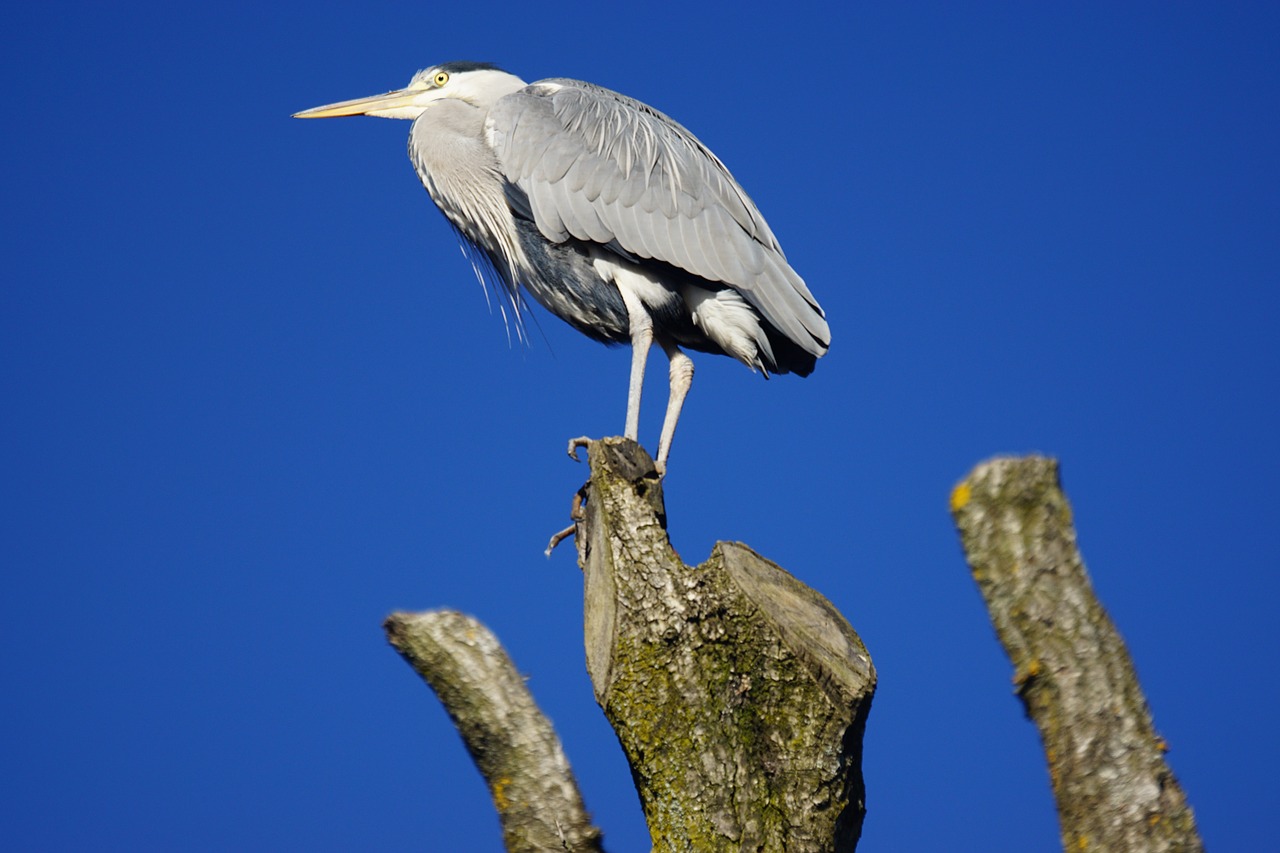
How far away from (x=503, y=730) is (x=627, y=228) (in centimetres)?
357

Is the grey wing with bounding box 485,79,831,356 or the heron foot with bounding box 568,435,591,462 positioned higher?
the grey wing with bounding box 485,79,831,356

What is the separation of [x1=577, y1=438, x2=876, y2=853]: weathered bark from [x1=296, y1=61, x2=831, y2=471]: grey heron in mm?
2185

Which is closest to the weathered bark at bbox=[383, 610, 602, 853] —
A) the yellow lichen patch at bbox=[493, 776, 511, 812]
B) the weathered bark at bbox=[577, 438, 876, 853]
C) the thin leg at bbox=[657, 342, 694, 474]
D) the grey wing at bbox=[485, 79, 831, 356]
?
the yellow lichen patch at bbox=[493, 776, 511, 812]

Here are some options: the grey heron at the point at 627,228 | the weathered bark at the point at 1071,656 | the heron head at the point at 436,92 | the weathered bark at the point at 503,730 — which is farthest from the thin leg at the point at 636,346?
Answer: the weathered bark at the point at 1071,656

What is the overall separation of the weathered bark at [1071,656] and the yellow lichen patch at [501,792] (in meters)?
1.66

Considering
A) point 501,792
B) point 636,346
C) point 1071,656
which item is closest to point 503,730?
point 501,792

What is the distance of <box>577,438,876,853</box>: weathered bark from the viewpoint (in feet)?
12.3

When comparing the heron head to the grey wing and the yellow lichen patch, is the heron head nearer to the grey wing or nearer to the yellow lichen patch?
the grey wing

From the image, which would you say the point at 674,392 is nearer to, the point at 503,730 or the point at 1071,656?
the point at 503,730

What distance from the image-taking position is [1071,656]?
284 centimetres

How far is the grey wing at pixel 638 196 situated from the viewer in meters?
6.59

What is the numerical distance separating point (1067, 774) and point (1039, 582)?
474 mm

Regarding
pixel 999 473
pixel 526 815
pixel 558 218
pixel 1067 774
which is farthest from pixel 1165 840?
pixel 558 218

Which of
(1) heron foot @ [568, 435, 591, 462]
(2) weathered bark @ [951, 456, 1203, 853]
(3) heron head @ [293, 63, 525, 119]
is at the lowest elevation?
(2) weathered bark @ [951, 456, 1203, 853]
